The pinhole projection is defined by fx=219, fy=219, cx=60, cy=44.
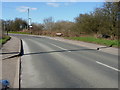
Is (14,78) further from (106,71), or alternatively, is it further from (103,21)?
(103,21)

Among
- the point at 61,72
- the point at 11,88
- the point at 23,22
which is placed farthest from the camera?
the point at 23,22

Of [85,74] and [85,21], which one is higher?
[85,21]

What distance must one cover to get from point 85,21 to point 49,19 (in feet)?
167

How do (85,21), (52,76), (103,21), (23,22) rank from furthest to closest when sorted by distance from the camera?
1. (23,22)
2. (85,21)
3. (103,21)
4. (52,76)

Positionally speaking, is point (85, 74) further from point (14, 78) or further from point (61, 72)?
point (14, 78)

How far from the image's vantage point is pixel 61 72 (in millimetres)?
9734

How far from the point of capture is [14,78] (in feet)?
27.5

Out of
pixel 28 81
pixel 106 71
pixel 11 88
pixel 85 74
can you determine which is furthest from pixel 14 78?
pixel 106 71

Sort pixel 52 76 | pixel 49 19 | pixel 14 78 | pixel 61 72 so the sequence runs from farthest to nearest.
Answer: pixel 49 19
pixel 61 72
pixel 52 76
pixel 14 78

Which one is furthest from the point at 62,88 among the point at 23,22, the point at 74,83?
the point at 23,22

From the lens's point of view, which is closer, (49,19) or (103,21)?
(103,21)

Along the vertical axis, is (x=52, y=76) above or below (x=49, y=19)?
below

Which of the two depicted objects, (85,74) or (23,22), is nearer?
(85,74)

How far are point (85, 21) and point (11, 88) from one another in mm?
35279
